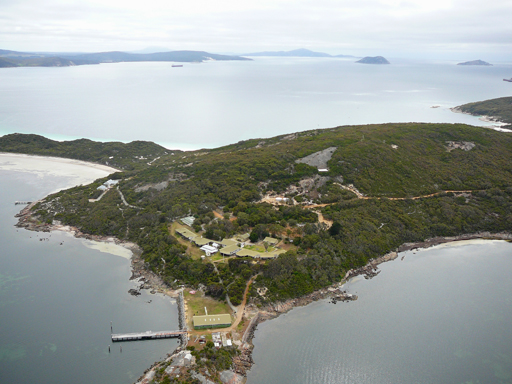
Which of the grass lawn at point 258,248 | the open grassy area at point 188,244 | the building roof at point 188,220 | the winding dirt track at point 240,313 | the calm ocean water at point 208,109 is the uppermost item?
the calm ocean water at point 208,109

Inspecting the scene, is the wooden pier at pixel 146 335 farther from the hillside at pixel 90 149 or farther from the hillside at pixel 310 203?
the hillside at pixel 90 149

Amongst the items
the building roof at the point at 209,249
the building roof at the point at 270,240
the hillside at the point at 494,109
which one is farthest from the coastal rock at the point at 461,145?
the hillside at the point at 494,109

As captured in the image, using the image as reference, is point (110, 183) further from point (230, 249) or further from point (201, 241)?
point (230, 249)

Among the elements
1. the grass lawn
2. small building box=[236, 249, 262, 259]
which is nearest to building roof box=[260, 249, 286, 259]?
small building box=[236, 249, 262, 259]

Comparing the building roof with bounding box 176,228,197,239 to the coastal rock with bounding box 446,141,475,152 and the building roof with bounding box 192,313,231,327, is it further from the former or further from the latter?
the coastal rock with bounding box 446,141,475,152

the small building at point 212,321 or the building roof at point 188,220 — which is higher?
the building roof at point 188,220

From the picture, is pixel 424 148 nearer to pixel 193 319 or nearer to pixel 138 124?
pixel 193 319
